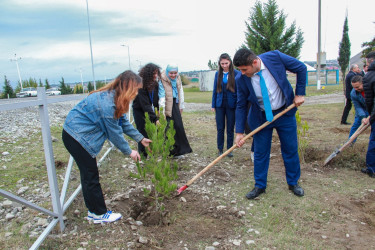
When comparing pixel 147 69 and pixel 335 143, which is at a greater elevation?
pixel 147 69

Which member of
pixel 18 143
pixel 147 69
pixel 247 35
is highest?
pixel 247 35

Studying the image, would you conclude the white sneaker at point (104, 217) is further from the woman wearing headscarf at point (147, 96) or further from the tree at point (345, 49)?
the tree at point (345, 49)

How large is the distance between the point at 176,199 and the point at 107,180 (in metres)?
1.24

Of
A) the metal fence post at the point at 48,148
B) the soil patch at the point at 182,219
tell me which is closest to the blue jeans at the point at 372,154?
the soil patch at the point at 182,219

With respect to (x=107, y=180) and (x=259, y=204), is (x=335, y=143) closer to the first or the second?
(x=259, y=204)

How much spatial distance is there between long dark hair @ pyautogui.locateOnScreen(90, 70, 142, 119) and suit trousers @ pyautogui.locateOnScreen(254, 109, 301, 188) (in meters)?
1.69

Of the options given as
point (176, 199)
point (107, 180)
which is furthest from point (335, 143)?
point (107, 180)

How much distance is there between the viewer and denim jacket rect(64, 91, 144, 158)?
2.53m

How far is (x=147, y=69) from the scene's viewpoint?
4.42m

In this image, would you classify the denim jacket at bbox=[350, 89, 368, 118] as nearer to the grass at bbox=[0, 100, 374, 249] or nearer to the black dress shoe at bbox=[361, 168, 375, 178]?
the grass at bbox=[0, 100, 374, 249]

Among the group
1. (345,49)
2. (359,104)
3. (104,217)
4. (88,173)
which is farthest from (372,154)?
(345,49)

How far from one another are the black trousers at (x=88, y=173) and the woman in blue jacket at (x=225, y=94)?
110 inches

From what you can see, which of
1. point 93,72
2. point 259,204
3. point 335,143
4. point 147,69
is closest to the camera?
point 259,204

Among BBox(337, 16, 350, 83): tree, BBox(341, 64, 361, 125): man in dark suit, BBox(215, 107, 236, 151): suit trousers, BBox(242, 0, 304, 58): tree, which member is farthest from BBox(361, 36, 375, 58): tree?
BBox(215, 107, 236, 151): suit trousers
